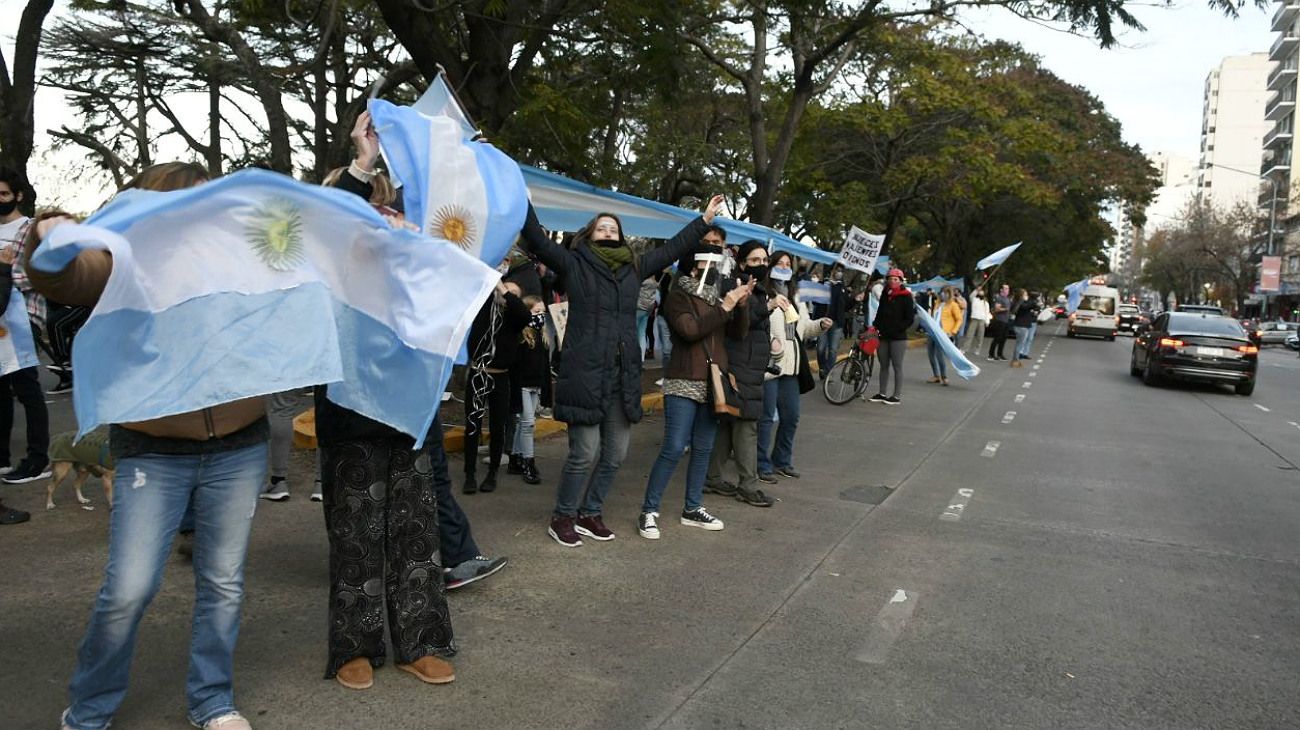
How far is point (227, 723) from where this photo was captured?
323 centimetres

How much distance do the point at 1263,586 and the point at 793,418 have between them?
350 cm

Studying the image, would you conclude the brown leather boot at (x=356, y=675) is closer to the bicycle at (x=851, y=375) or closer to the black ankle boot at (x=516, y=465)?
the black ankle boot at (x=516, y=465)

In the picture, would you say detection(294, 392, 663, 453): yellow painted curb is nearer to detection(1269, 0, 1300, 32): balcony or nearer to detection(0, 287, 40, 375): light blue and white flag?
detection(0, 287, 40, 375): light blue and white flag

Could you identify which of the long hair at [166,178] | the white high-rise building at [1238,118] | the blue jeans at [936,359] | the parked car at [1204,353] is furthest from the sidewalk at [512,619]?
the white high-rise building at [1238,118]

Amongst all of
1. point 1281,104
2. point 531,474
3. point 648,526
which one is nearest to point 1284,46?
point 1281,104

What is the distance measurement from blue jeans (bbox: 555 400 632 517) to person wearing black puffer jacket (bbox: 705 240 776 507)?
3.53 ft

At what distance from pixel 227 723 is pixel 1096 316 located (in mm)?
41409

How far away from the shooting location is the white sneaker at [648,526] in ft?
19.6

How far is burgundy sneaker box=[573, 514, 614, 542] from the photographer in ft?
19.3

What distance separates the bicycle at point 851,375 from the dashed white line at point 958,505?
17.6 feet

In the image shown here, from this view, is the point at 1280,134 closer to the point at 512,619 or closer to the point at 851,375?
the point at 851,375

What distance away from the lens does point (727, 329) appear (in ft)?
21.1

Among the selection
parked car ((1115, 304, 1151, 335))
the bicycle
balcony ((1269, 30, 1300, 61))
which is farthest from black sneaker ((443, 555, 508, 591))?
balcony ((1269, 30, 1300, 61))

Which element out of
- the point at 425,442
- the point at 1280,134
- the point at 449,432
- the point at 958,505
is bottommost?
the point at 958,505
